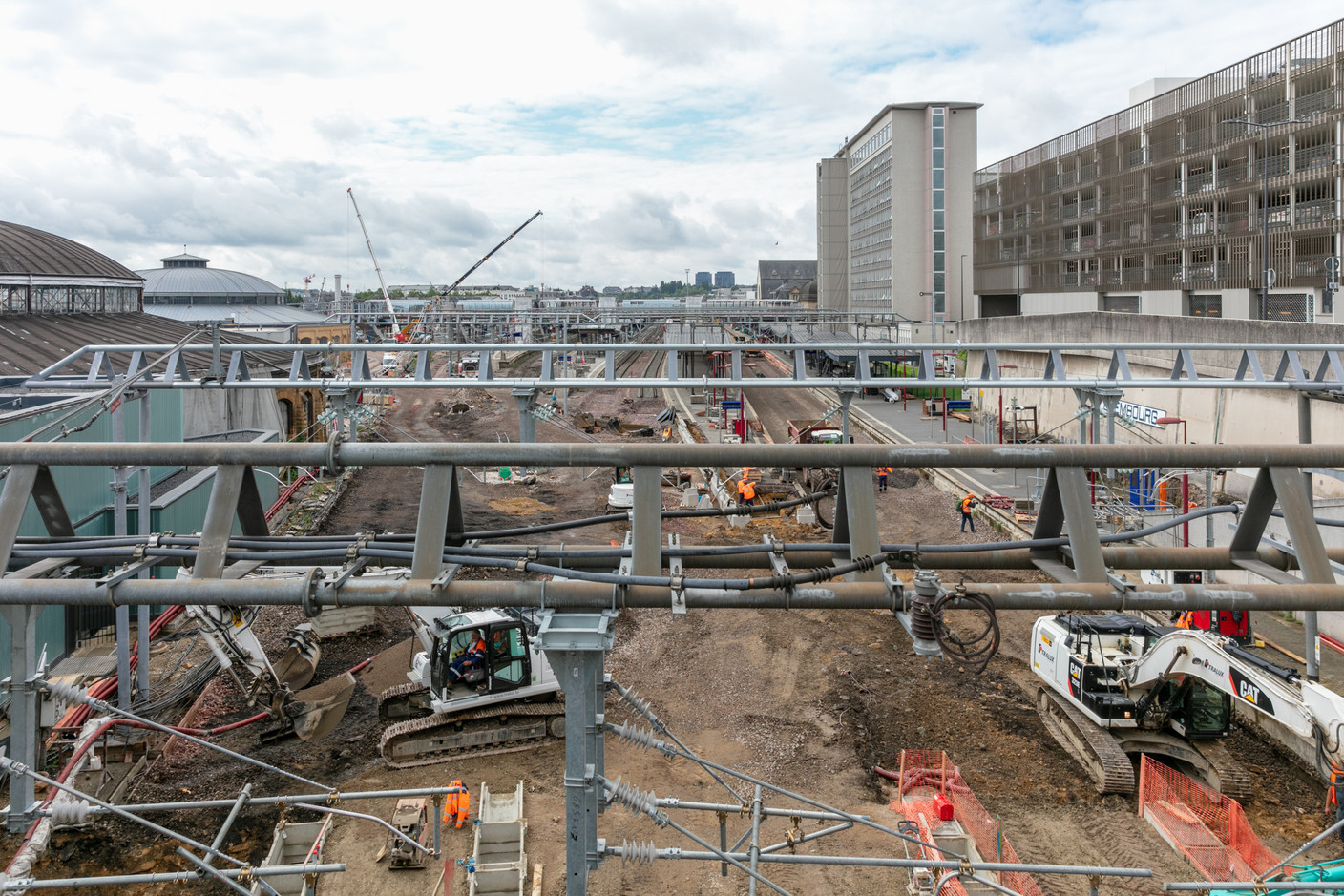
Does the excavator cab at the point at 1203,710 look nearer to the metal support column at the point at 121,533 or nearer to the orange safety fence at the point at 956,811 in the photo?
the orange safety fence at the point at 956,811

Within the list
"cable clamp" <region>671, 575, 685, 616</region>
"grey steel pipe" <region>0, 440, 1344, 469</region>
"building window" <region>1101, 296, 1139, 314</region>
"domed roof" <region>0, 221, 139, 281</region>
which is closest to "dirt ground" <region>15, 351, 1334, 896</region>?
"cable clamp" <region>671, 575, 685, 616</region>

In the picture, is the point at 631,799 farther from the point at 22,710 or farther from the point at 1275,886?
the point at 1275,886

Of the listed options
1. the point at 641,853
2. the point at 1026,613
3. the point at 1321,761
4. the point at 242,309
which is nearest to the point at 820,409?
the point at 1026,613

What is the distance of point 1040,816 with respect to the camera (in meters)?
12.7

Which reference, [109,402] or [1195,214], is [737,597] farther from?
[1195,214]

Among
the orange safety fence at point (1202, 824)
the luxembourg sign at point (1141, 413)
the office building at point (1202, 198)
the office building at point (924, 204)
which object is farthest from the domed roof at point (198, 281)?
the orange safety fence at point (1202, 824)

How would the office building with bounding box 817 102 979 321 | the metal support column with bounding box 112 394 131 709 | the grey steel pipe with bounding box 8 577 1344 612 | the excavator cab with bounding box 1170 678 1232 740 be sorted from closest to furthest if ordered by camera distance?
the grey steel pipe with bounding box 8 577 1344 612, the metal support column with bounding box 112 394 131 709, the excavator cab with bounding box 1170 678 1232 740, the office building with bounding box 817 102 979 321

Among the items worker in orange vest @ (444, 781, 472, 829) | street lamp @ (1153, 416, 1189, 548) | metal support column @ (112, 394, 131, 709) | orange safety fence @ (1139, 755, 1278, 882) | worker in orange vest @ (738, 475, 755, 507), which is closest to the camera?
orange safety fence @ (1139, 755, 1278, 882)

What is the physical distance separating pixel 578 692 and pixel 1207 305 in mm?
47798

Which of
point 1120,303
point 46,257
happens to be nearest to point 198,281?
point 46,257

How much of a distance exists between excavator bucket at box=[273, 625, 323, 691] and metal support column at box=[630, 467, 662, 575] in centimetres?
1416

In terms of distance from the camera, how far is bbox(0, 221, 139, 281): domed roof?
39156 mm

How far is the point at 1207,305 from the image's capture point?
146 feet

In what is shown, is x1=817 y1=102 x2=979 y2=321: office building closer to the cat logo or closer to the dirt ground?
the dirt ground
